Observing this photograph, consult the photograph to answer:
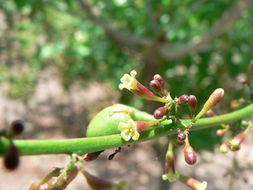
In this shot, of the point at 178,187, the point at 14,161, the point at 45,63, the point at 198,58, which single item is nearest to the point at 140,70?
the point at 198,58

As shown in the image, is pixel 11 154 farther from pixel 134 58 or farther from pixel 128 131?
pixel 134 58

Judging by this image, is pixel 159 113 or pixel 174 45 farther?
pixel 174 45

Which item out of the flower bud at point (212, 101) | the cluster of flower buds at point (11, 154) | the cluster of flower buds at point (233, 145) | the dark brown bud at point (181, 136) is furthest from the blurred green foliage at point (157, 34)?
the cluster of flower buds at point (11, 154)

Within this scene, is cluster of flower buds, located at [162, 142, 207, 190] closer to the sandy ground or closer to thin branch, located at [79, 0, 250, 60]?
thin branch, located at [79, 0, 250, 60]

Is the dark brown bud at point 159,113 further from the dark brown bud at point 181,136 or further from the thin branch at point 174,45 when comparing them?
the thin branch at point 174,45

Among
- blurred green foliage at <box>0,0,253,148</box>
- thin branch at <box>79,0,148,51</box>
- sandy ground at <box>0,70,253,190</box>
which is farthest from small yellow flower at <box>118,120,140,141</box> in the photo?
sandy ground at <box>0,70,253,190</box>

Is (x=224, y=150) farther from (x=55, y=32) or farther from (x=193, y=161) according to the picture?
(x=55, y=32)

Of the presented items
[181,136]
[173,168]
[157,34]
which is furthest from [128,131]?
[157,34]
